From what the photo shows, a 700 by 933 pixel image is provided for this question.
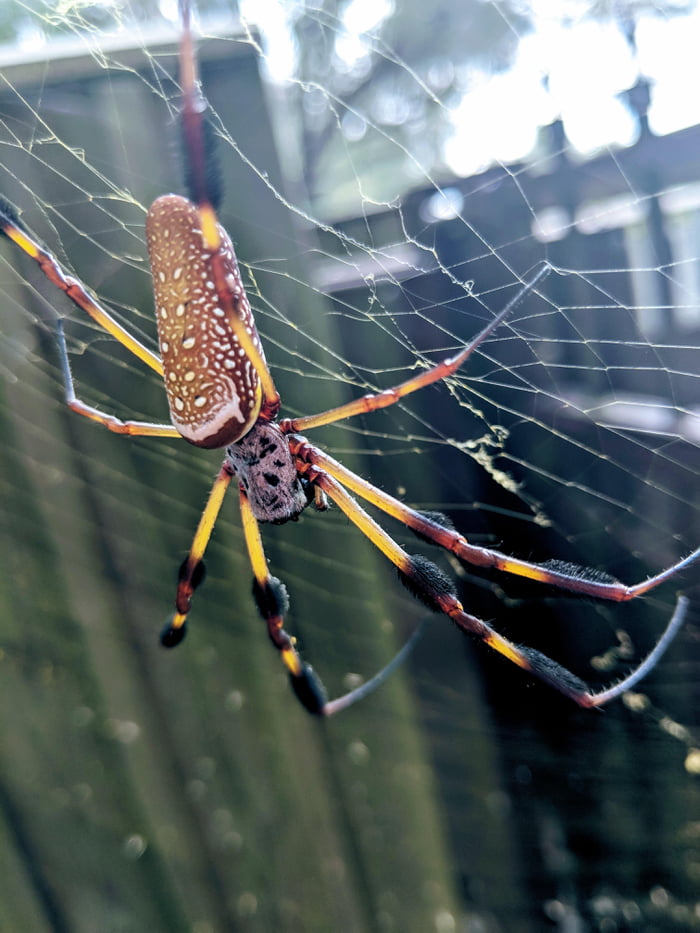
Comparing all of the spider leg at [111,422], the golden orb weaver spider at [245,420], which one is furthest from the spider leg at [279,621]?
the spider leg at [111,422]

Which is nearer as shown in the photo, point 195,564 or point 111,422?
point 111,422

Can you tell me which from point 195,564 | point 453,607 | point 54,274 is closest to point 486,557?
point 453,607

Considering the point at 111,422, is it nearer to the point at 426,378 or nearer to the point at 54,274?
the point at 54,274

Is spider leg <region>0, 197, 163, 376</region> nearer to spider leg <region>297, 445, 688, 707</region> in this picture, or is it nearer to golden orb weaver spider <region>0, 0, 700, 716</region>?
golden orb weaver spider <region>0, 0, 700, 716</region>

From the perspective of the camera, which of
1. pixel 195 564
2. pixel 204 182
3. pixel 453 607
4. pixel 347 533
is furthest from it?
pixel 347 533

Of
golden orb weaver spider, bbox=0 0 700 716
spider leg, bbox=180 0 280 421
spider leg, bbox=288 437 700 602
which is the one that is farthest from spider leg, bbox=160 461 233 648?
spider leg, bbox=180 0 280 421

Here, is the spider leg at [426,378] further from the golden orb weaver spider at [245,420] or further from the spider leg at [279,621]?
the spider leg at [279,621]

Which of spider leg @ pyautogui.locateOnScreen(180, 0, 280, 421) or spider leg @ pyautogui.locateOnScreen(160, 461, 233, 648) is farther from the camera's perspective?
spider leg @ pyautogui.locateOnScreen(160, 461, 233, 648)
